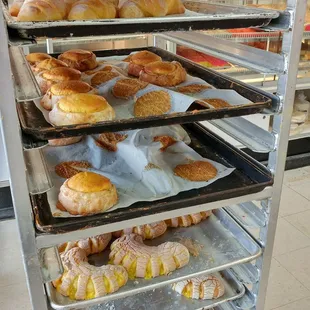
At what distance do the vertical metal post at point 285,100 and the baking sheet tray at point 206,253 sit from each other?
0.09 metres

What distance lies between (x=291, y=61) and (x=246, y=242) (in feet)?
1.93

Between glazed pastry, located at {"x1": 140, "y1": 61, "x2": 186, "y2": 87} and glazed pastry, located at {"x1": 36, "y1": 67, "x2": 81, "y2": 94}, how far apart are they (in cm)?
22

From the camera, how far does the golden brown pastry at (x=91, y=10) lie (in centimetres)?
94

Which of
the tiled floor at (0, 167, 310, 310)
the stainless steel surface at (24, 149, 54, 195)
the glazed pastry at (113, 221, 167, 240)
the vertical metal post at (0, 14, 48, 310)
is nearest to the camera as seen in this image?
the vertical metal post at (0, 14, 48, 310)

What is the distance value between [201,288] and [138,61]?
0.80 metres

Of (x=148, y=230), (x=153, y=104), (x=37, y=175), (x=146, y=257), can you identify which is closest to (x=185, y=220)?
(x=148, y=230)

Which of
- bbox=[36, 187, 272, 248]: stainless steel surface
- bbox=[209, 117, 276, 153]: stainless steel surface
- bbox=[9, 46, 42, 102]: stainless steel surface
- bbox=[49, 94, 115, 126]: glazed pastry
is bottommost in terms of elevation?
bbox=[36, 187, 272, 248]: stainless steel surface

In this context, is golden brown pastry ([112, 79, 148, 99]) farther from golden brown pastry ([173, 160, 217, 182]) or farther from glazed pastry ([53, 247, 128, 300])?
glazed pastry ([53, 247, 128, 300])

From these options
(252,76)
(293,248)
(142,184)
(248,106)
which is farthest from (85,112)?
(252,76)

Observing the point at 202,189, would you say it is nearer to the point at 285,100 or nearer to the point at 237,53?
the point at 285,100

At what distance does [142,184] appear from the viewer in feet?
3.72

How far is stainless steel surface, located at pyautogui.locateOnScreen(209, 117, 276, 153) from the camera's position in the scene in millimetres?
1090

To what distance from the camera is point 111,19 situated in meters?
0.84

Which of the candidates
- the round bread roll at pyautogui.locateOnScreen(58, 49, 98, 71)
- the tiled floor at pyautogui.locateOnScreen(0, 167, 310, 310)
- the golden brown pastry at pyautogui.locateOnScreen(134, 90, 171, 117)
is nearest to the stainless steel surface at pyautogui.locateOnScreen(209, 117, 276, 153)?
the golden brown pastry at pyautogui.locateOnScreen(134, 90, 171, 117)
